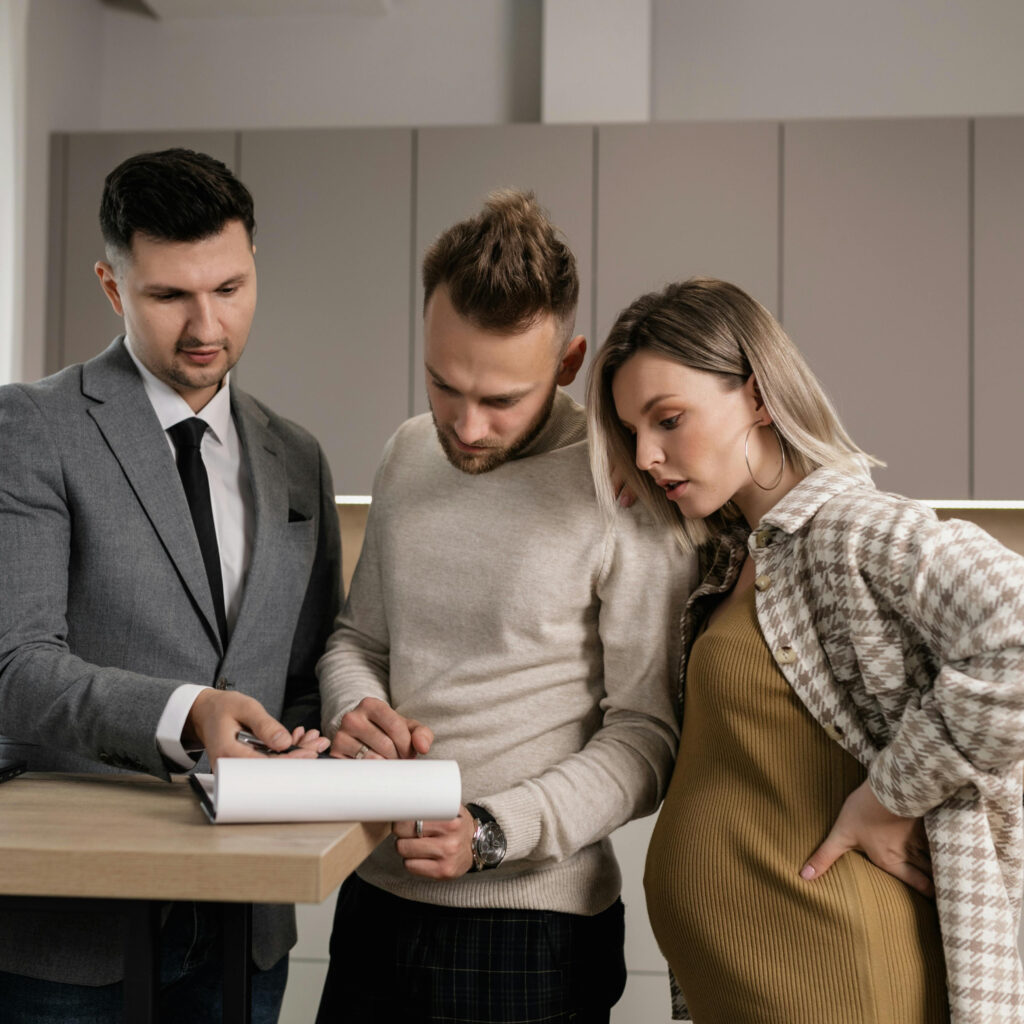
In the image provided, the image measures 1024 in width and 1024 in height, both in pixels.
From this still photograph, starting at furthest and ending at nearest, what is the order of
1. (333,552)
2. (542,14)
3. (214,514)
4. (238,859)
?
(542,14)
(333,552)
(214,514)
(238,859)

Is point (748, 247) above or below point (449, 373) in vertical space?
above

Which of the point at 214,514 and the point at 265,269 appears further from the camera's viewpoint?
the point at 265,269

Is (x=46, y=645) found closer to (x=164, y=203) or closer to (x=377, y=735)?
(x=377, y=735)

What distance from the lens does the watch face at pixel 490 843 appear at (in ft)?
3.91

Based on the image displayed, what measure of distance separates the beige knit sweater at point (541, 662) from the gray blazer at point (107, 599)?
0.48 feet

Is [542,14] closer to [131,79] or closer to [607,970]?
[131,79]

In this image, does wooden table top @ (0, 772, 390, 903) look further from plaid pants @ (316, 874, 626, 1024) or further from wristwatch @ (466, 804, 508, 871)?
plaid pants @ (316, 874, 626, 1024)

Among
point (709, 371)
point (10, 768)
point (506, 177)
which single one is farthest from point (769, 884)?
point (506, 177)

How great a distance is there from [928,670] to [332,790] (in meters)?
0.57

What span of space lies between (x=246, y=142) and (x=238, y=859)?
9.61 feet

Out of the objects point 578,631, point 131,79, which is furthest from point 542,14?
point 578,631

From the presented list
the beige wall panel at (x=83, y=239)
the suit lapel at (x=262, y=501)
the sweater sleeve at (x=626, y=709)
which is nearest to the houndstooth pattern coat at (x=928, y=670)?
the sweater sleeve at (x=626, y=709)

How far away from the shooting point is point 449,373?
1342mm

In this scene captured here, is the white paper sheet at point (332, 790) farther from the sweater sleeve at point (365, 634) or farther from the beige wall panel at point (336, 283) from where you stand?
the beige wall panel at point (336, 283)
